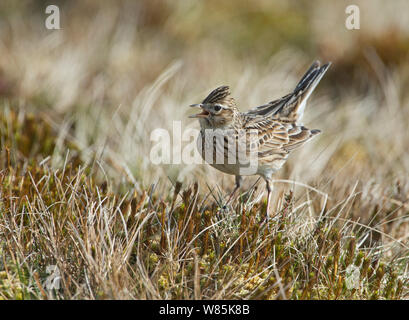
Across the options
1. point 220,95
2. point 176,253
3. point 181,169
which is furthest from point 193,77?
point 176,253

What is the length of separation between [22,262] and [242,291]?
168cm

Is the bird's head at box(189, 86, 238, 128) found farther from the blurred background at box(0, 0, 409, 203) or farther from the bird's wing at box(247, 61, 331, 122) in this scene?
the bird's wing at box(247, 61, 331, 122)

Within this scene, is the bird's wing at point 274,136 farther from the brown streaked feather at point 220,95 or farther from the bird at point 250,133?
the brown streaked feather at point 220,95

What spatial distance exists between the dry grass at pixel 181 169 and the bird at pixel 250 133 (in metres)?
0.32

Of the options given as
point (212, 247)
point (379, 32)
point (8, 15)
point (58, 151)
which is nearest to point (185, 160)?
point (58, 151)

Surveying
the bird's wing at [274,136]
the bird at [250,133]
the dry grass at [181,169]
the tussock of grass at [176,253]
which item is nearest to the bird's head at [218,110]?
the bird at [250,133]

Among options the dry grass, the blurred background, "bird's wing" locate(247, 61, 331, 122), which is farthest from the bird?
the blurred background

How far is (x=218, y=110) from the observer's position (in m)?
5.21

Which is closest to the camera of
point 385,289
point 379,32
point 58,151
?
point 385,289

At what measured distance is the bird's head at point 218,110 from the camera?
17.1ft

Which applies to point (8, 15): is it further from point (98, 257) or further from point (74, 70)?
point (98, 257)

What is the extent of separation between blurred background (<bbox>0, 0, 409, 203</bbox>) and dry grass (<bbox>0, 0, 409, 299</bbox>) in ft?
0.13

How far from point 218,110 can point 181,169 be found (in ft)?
6.00
